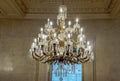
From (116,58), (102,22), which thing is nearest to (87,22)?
(102,22)

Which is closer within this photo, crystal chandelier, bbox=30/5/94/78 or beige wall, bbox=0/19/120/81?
crystal chandelier, bbox=30/5/94/78

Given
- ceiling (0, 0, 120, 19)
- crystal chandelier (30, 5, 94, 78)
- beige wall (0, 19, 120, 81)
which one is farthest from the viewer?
beige wall (0, 19, 120, 81)

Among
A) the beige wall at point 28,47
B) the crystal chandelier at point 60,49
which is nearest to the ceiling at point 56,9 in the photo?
the beige wall at point 28,47

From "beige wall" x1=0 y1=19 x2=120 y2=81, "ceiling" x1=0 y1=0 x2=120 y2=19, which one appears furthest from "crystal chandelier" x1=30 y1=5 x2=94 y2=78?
"beige wall" x1=0 y1=19 x2=120 y2=81

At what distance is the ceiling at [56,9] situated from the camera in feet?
22.3

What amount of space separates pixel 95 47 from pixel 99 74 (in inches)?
32.9

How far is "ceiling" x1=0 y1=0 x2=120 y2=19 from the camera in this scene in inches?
Result: 267

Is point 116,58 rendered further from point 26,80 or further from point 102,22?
point 26,80

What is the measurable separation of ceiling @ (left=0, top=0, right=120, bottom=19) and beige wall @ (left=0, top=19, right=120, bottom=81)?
0.23 m

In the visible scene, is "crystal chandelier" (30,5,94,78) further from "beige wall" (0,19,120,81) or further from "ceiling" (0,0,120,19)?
"beige wall" (0,19,120,81)

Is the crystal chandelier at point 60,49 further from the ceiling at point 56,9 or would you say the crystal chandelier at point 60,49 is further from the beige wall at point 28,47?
the beige wall at point 28,47

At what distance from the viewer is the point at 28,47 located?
731cm

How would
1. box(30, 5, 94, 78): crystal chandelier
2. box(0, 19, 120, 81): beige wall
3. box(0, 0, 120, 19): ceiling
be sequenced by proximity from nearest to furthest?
box(30, 5, 94, 78): crystal chandelier < box(0, 0, 120, 19): ceiling < box(0, 19, 120, 81): beige wall

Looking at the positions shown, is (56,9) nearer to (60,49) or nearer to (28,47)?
(28,47)
